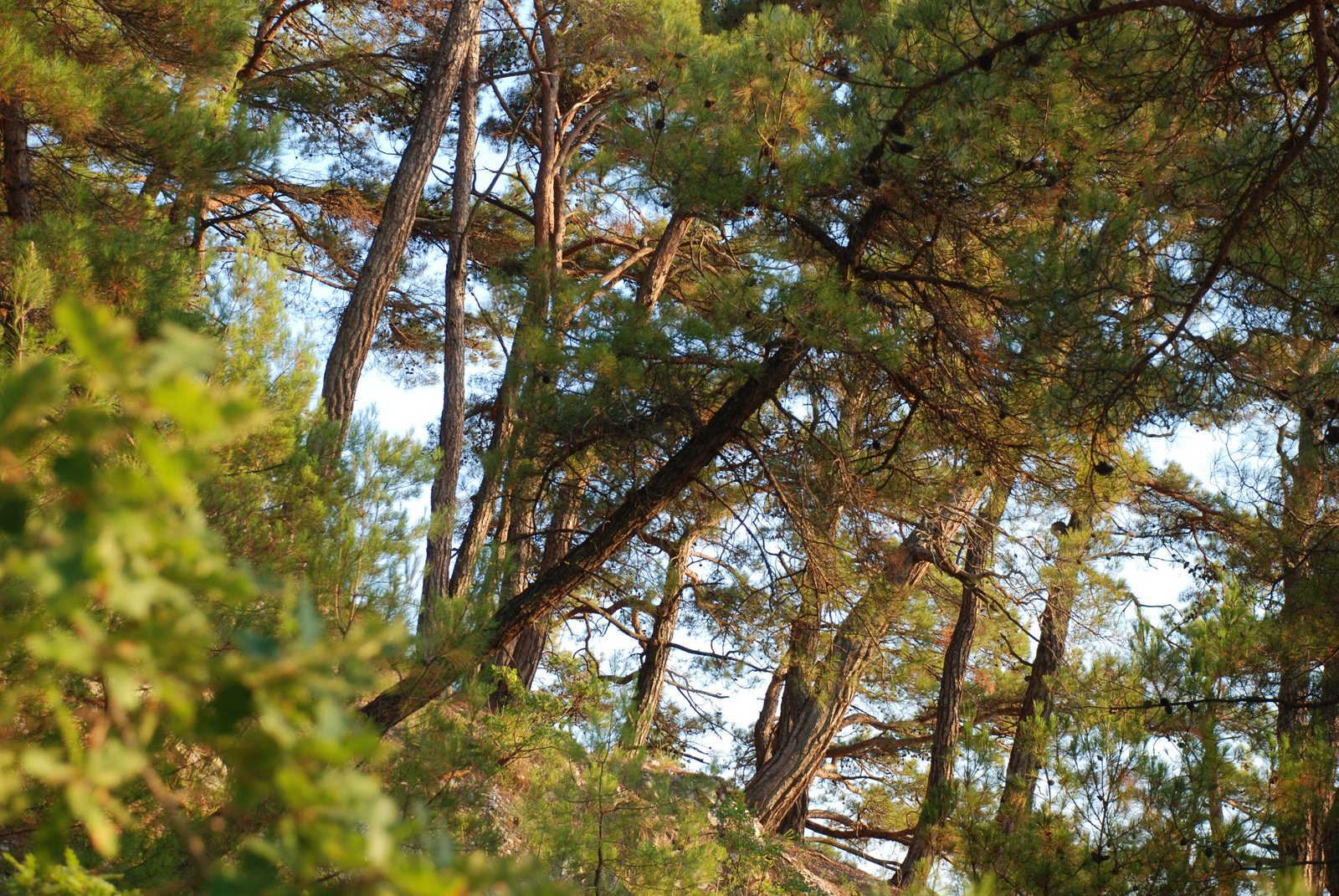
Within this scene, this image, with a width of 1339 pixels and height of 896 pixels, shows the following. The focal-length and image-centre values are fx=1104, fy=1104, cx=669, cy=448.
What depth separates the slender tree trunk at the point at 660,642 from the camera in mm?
7043

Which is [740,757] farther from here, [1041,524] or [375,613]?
[375,613]

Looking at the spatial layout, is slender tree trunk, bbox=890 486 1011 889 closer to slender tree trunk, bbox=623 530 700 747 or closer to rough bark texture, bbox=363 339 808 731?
slender tree trunk, bbox=623 530 700 747

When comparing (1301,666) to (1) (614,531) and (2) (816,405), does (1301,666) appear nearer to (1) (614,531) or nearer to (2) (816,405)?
(2) (816,405)

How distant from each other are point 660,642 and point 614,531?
2844mm

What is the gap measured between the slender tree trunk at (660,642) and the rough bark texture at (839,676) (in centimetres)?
102

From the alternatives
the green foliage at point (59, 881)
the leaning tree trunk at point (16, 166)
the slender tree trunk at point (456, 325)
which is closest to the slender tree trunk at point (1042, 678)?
the slender tree trunk at point (456, 325)

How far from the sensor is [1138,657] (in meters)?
5.23

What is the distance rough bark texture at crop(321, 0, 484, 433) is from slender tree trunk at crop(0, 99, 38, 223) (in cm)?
172

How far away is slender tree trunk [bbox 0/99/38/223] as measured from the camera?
5324 millimetres

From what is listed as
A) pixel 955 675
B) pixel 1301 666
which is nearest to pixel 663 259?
pixel 955 675

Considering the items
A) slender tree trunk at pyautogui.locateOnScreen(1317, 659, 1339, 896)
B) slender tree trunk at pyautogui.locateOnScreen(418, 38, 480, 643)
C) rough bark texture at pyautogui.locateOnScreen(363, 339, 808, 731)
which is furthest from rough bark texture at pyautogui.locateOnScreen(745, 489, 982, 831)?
slender tree trunk at pyautogui.locateOnScreen(418, 38, 480, 643)

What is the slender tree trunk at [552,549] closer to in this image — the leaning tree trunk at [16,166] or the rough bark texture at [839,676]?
the rough bark texture at [839,676]

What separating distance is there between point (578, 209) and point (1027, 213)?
6113 mm

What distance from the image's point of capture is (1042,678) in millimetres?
6652
